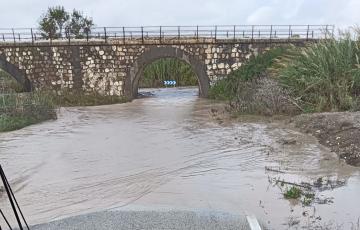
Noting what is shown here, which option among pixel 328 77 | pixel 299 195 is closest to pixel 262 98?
pixel 328 77

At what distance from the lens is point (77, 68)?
81.0 ft

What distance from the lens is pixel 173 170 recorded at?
8.96m

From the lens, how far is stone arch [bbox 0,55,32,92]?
24.6 metres

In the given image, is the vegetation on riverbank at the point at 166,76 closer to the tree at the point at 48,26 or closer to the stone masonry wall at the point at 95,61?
the tree at the point at 48,26

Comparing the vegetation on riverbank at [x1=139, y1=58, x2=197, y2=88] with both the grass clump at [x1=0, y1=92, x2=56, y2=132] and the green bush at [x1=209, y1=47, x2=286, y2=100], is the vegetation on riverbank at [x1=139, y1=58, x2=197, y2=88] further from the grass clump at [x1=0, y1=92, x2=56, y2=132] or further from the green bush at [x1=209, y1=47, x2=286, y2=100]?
the grass clump at [x1=0, y1=92, x2=56, y2=132]

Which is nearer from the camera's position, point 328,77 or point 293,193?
point 293,193

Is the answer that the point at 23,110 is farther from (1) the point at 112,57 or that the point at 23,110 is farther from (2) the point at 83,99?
(1) the point at 112,57

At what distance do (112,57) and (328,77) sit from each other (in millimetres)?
13322

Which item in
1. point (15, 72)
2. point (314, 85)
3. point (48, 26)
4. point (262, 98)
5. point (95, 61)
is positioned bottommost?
point (262, 98)

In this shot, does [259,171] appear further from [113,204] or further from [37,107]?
[37,107]

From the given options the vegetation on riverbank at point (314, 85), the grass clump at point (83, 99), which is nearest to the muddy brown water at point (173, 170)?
the vegetation on riverbank at point (314, 85)

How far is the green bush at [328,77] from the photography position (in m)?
14.5

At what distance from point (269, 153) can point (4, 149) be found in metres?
6.77

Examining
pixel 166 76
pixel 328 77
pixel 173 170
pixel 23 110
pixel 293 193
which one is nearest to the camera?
pixel 293 193
